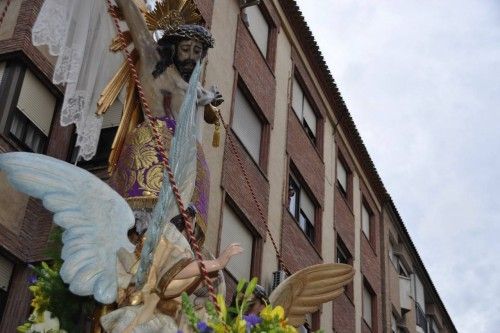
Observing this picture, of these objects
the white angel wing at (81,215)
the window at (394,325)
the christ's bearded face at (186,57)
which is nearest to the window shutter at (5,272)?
the christ's bearded face at (186,57)

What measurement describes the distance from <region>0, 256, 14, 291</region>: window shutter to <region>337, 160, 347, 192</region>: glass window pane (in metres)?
13.9

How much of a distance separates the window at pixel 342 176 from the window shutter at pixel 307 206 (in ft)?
9.46

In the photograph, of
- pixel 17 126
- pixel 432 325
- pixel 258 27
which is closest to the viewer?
pixel 17 126

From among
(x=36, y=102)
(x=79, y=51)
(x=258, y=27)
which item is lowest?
(x=79, y=51)

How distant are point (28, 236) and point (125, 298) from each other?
633 centimetres

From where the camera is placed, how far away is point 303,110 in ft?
72.7

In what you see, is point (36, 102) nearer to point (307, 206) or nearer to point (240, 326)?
point (240, 326)

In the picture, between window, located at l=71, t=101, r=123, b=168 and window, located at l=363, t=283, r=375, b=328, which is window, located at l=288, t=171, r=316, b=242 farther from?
window, located at l=71, t=101, r=123, b=168

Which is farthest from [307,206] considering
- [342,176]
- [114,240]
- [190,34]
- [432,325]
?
[432,325]

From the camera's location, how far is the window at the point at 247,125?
17344mm

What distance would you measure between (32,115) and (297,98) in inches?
408

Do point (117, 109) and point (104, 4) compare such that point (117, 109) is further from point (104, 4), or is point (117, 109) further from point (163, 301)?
point (163, 301)

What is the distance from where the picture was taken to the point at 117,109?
13.2m

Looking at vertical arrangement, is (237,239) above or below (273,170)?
below
